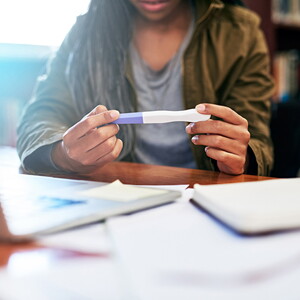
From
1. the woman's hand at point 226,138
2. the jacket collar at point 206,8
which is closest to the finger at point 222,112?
the woman's hand at point 226,138

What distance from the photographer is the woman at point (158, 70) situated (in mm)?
883

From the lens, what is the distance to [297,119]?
0.96m

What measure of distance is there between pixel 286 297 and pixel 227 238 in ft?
0.27

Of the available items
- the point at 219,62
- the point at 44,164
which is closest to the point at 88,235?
the point at 44,164

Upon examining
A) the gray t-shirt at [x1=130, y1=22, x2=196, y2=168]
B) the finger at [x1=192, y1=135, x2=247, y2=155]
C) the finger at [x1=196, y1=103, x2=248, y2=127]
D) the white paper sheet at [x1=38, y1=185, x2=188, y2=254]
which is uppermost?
the white paper sheet at [x1=38, y1=185, x2=188, y2=254]

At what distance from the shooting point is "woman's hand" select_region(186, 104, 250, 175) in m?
0.58

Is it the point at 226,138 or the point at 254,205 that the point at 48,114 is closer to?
the point at 226,138

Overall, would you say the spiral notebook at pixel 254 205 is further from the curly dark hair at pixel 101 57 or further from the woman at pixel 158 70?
the curly dark hair at pixel 101 57

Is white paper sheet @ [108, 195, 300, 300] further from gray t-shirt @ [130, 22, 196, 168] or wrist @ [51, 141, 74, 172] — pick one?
gray t-shirt @ [130, 22, 196, 168]

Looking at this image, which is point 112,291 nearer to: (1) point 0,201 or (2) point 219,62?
(1) point 0,201

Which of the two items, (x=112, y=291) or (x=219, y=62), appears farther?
(x=219, y=62)

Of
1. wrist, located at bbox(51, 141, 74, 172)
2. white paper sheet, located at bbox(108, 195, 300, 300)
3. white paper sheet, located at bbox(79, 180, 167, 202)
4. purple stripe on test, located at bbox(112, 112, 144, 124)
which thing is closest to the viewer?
white paper sheet, located at bbox(108, 195, 300, 300)

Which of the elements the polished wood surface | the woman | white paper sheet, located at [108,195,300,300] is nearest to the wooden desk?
the polished wood surface

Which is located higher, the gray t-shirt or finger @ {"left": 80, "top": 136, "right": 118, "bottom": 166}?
finger @ {"left": 80, "top": 136, "right": 118, "bottom": 166}
